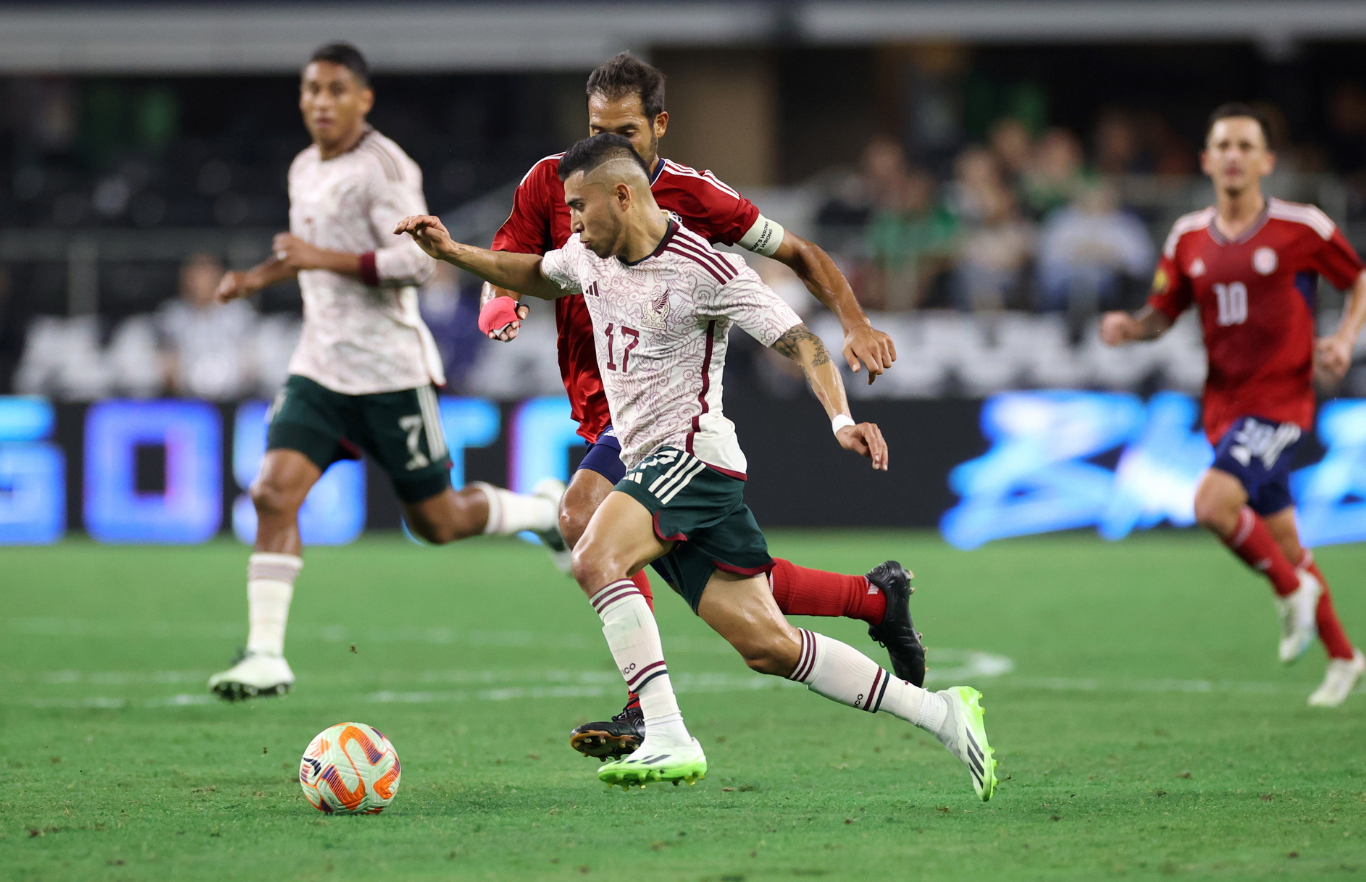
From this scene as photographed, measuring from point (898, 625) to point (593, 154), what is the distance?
1801 mm

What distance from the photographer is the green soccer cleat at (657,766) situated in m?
4.89

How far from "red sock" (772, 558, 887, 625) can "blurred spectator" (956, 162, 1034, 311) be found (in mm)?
10390

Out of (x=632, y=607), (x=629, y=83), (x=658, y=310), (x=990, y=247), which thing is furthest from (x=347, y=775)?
(x=990, y=247)

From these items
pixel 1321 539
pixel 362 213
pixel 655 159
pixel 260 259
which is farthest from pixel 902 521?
pixel 655 159

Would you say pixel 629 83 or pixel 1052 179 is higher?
pixel 1052 179

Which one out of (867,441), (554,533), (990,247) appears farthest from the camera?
(990,247)

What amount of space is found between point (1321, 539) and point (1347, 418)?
0.99 meters

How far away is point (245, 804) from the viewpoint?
17.2 feet

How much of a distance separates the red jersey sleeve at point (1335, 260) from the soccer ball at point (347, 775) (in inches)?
200

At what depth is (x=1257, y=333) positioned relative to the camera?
8188 millimetres

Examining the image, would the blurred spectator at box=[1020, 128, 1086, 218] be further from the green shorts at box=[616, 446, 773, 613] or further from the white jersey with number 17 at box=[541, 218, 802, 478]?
the green shorts at box=[616, 446, 773, 613]

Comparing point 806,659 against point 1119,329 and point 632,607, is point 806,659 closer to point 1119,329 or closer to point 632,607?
point 632,607

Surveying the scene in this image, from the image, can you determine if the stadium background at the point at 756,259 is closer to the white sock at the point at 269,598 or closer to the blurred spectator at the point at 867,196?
the blurred spectator at the point at 867,196

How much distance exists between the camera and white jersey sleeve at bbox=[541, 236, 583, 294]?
5434 millimetres
